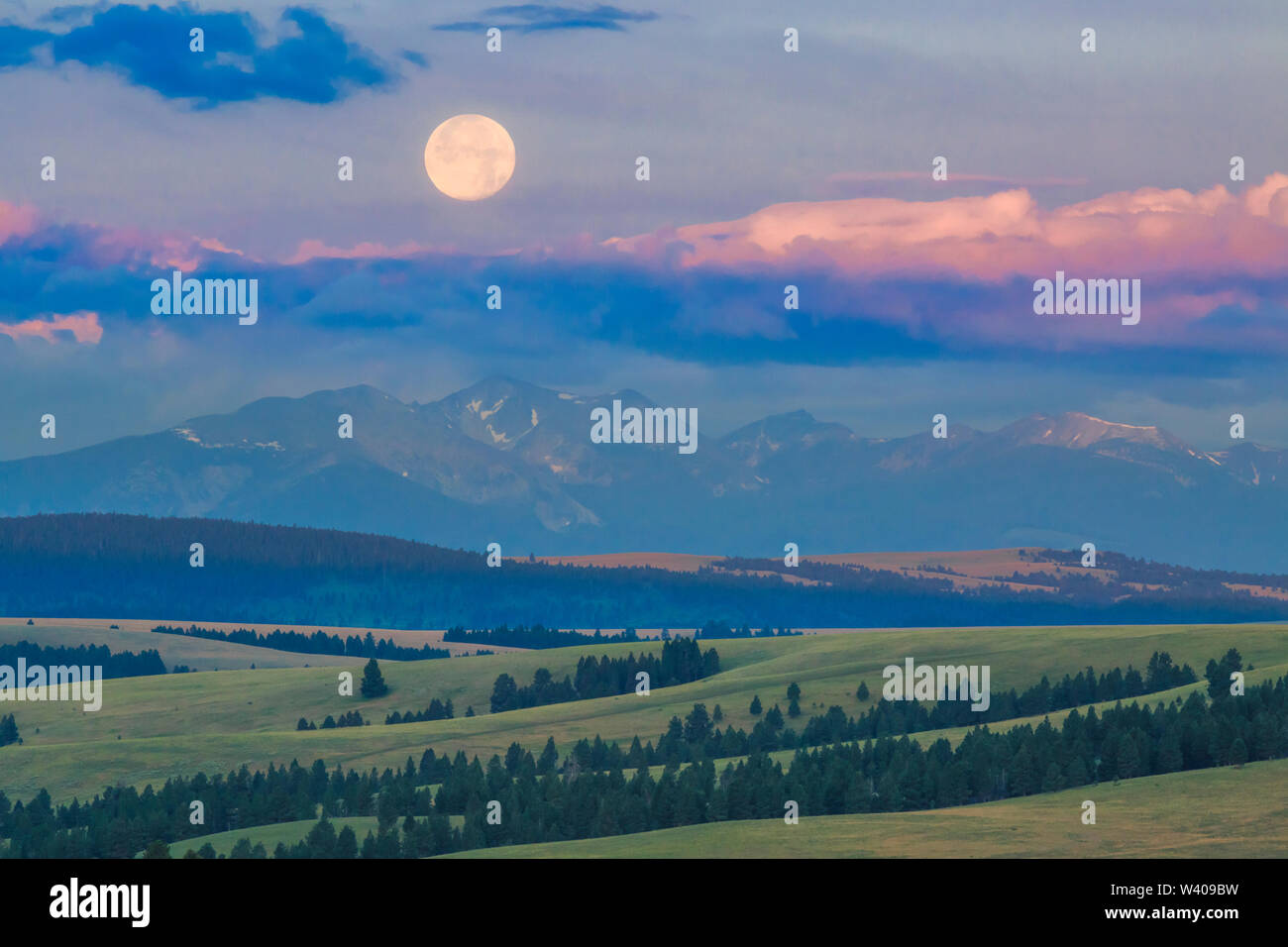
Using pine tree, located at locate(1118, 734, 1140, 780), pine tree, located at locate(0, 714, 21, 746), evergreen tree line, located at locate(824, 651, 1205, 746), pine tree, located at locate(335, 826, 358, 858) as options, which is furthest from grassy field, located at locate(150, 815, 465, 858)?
pine tree, located at locate(0, 714, 21, 746)

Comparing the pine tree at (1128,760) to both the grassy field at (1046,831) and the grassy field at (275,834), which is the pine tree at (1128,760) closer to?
the grassy field at (1046,831)

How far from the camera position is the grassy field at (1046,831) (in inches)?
3088

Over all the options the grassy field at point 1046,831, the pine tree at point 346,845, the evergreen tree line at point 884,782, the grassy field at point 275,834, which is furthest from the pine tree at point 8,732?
the grassy field at point 1046,831

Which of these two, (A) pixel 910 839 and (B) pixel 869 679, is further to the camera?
(B) pixel 869 679

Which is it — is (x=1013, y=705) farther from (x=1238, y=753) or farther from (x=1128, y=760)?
(x=1238, y=753)

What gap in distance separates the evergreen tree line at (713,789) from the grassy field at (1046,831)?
17.3 ft

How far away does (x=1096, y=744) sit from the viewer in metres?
114

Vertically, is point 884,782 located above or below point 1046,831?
above

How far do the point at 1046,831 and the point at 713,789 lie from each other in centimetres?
3400

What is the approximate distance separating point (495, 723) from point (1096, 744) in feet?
307

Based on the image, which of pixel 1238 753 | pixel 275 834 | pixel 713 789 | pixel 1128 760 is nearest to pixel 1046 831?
pixel 1128 760

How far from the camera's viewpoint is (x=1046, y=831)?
8506 centimetres
